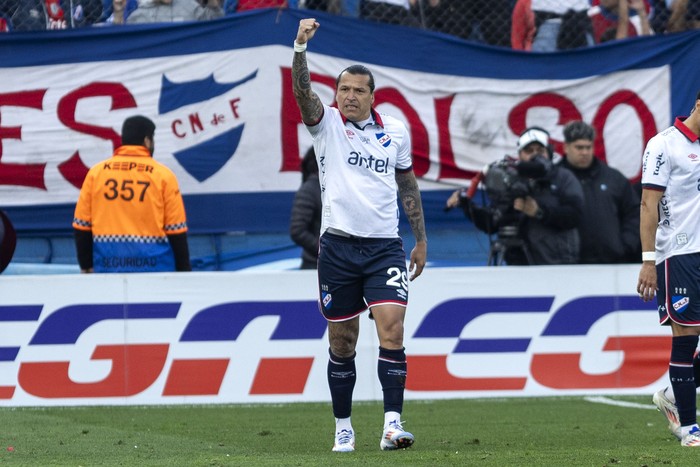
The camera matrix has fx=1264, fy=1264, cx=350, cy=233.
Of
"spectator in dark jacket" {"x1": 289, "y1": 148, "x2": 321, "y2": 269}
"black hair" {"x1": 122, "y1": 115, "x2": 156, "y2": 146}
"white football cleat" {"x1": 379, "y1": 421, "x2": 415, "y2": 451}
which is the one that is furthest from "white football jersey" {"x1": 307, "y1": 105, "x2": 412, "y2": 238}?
"spectator in dark jacket" {"x1": 289, "y1": 148, "x2": 321, "y2": 269}

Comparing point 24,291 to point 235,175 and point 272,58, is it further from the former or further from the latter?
point 272,58

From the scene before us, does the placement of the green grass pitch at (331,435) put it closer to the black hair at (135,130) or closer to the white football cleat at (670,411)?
the white football cleat at (670,411)

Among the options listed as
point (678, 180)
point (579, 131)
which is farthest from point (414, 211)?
point (579, 131)

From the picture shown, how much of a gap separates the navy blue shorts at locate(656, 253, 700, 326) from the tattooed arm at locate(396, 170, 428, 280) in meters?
1.35

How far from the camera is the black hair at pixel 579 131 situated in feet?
35.1

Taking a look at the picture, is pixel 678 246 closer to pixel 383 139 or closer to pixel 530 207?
pixel 383 139

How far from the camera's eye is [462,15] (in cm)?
1169

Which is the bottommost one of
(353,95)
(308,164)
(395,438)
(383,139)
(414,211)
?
(395,438)

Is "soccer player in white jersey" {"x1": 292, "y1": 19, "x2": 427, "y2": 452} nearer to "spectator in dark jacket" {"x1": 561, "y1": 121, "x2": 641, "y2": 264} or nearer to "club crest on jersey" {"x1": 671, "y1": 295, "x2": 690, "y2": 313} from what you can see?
"club crest on jersey" {"x1": 671, "y1": 295, "x2": 690, "y2": 313}

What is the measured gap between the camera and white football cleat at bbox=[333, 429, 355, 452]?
6.87 meters

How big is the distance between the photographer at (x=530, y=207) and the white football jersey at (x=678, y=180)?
339 cm

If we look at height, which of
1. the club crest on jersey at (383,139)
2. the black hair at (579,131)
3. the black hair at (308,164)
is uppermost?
the club crest on jersey at (383,139)

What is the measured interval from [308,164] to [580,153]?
232 cm

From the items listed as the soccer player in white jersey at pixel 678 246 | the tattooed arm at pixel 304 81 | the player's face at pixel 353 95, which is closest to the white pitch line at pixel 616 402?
the soccer player in white jersey at pixel 678 246
